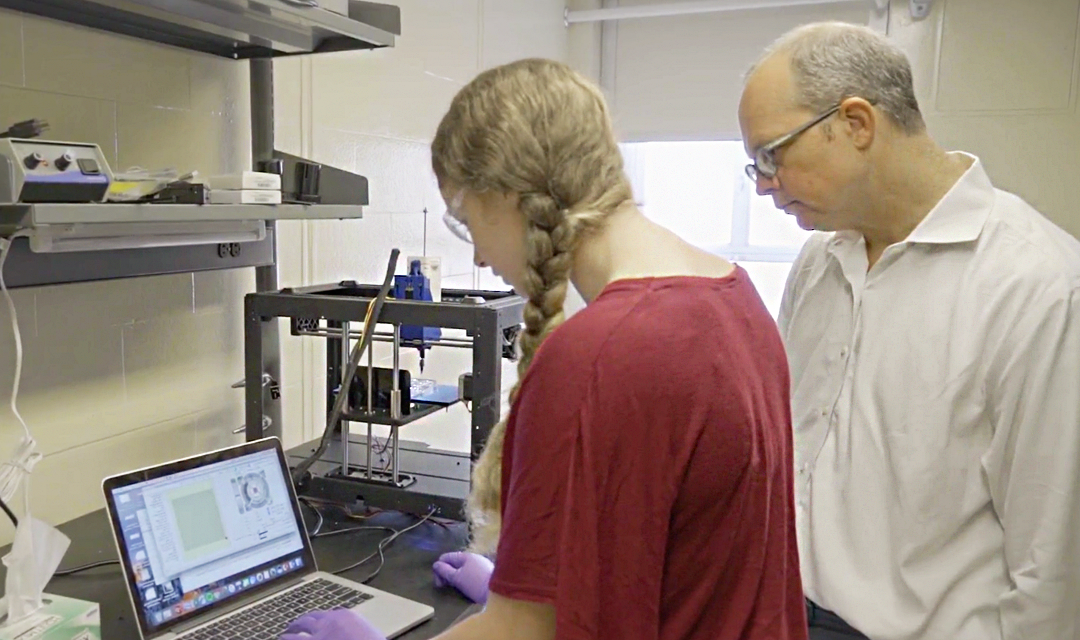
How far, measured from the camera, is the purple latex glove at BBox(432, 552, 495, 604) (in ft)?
4.11

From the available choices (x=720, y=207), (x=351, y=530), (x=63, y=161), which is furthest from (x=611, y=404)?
(x=720, y=207)

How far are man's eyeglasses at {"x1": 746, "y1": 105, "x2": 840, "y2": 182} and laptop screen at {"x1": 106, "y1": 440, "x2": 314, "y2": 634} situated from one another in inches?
35.3

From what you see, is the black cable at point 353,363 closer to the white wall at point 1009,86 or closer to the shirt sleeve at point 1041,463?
the shirt sleeve at point 1041,463

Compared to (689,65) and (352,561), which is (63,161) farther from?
(689,65)

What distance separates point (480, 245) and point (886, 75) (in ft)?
2.37

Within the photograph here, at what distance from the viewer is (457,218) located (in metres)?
0.91

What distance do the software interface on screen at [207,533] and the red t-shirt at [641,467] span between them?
578mm

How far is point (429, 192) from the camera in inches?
101

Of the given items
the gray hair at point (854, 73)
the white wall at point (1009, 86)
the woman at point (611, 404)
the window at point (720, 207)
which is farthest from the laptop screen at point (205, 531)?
the white wall at point (1009, 86)

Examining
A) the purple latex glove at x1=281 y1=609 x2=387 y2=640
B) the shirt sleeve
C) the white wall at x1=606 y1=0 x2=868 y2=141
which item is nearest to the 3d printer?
the purple latex glove at x1=281 y1=609 x2=387 y2=640

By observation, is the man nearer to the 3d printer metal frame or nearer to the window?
the 3d printer metal frame

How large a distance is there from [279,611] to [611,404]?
2.41 ft

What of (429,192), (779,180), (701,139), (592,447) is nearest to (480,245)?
(592,447)

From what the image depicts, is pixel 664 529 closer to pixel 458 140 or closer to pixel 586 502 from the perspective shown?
pixel 586 502
